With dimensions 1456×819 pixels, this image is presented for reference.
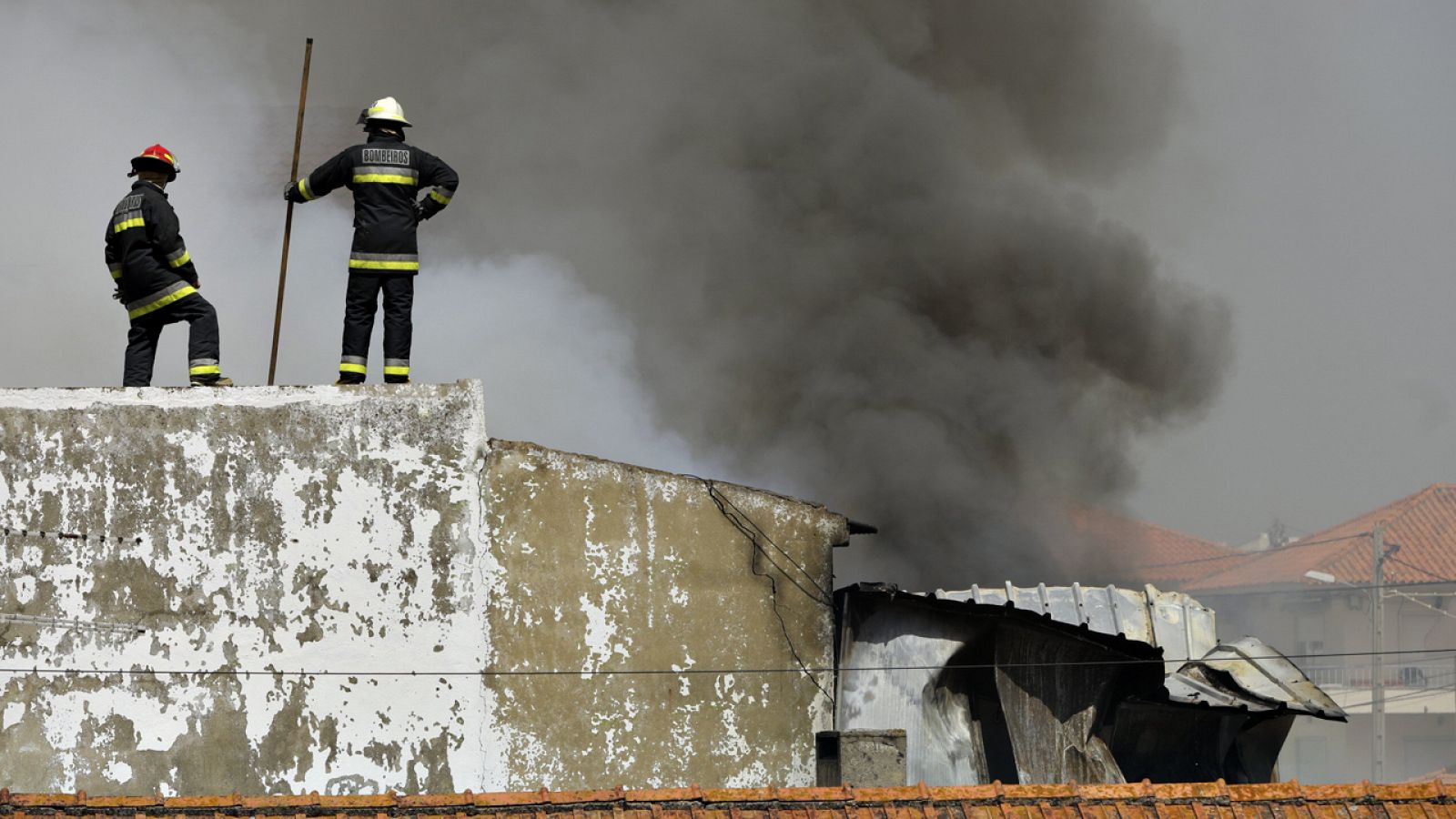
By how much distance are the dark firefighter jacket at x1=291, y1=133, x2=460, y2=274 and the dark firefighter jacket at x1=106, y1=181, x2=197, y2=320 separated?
0.63 metres

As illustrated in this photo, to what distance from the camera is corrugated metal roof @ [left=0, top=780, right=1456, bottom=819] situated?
5.35 meters

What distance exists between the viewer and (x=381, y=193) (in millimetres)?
7023

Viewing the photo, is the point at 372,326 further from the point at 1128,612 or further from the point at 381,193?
the point at 1128,612

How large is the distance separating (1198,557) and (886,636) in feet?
96.1

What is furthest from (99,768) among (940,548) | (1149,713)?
(940,548)

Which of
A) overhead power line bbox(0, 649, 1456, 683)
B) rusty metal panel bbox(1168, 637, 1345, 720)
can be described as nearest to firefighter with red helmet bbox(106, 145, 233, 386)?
overhead power line bbox(0, 649, 1456, 683)

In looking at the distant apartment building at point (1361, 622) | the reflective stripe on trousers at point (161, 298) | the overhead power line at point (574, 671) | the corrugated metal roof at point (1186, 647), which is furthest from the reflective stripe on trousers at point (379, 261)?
the distant apartment building at point (1361, 622)

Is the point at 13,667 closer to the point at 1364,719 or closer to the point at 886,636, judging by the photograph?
the point at 886,636

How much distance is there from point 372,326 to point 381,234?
1.28 ft

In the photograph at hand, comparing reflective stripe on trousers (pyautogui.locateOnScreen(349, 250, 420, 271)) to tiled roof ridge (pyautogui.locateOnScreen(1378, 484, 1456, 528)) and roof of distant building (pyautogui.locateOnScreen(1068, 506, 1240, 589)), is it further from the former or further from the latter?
tiled roof ridge (pyautogui.locateOnScreen(1378, 484, 1456, 528))

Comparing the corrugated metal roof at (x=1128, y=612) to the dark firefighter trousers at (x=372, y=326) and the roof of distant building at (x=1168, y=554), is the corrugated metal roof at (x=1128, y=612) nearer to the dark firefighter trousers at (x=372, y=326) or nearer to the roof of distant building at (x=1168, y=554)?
the dark firefighter trousers at (x=372, y=326)

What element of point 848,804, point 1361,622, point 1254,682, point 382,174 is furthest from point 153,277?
point 1361,622

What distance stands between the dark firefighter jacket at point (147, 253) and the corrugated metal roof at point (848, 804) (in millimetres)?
2433

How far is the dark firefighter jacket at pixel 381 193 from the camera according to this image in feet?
23.0
